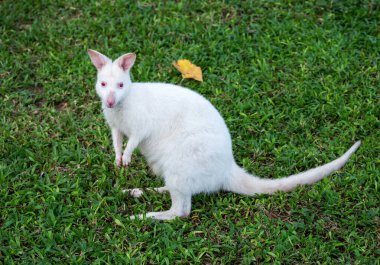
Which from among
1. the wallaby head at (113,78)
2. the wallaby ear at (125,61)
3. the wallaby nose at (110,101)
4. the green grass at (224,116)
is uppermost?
the wallaby ear at (125,61)

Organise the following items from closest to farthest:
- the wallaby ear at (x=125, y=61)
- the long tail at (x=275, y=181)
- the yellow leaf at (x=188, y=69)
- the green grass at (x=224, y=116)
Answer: the green grass at (x=224, y=116)
the wallaby ear at (x=125, y=61)
the long tail at (x=275, y=181)
the yellow leaf at (x=188, y=69)

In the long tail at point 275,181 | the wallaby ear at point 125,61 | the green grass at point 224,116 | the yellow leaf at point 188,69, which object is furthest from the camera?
the yellow leaf at point 188,69

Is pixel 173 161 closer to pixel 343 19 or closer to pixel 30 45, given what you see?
pixel 30 45

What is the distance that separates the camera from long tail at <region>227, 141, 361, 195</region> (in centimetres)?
434

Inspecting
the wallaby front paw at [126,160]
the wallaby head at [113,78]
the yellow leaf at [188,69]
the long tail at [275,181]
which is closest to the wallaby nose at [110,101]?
the wallaby head at [113,78]

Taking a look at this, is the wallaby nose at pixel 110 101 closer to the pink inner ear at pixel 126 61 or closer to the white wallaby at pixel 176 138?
the white wallaby at pixel 176 138

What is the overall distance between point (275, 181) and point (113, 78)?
4.86ft

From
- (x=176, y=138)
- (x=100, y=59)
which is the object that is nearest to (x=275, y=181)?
(x=176, y=138)

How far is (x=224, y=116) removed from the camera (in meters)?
5.21

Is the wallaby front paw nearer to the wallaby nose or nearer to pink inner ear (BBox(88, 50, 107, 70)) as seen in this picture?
the wallaby nose

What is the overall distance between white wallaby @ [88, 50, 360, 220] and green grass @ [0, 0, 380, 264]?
0.12 meters

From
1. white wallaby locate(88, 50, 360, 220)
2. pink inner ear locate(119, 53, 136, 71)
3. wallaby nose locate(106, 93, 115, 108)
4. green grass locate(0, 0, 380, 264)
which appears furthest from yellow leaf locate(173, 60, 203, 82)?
wallaby nose locate(106, 93, 115, 108)

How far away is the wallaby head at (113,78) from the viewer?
4.04 m

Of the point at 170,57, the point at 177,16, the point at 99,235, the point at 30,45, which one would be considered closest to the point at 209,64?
the point at 170,57
